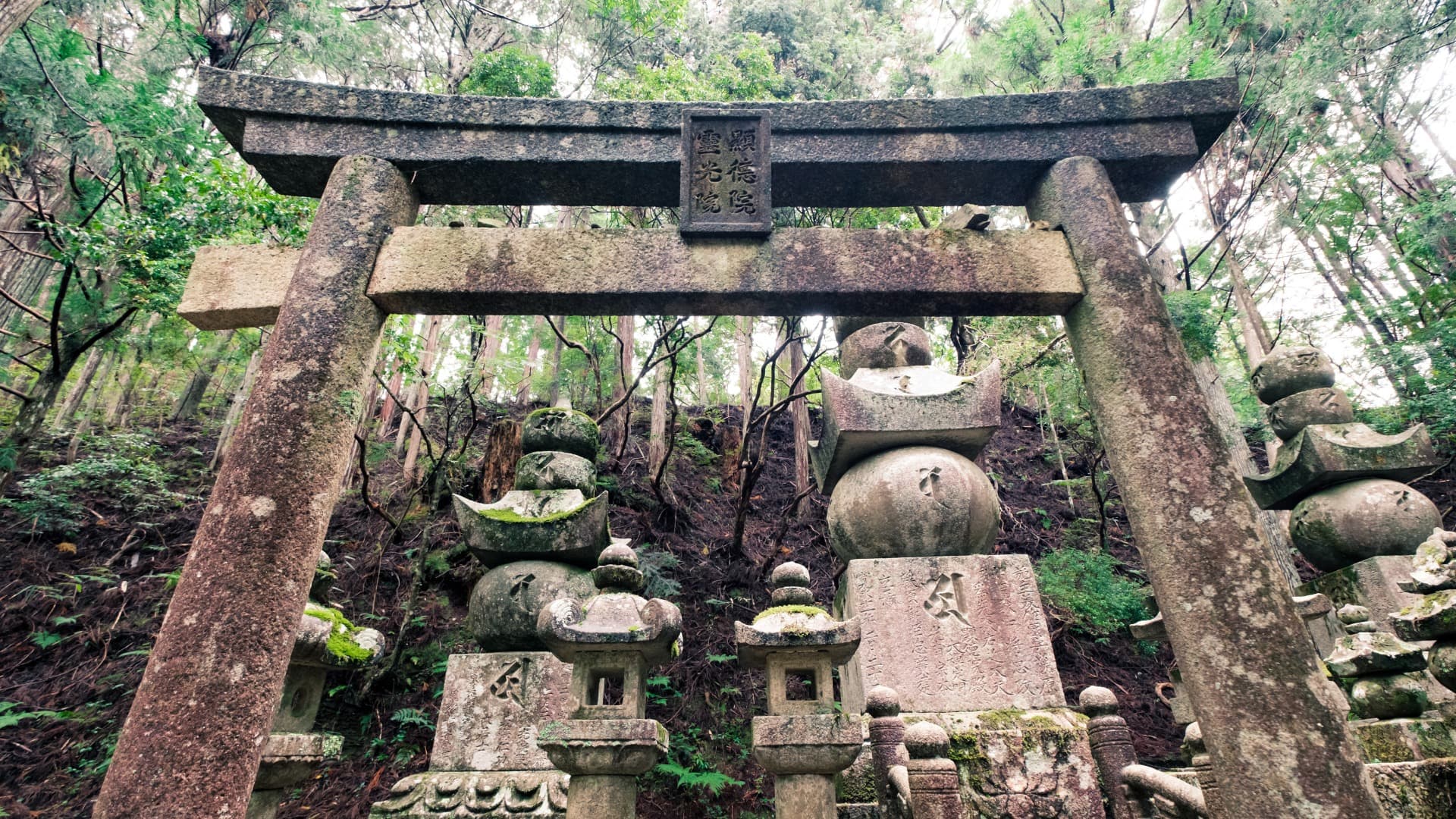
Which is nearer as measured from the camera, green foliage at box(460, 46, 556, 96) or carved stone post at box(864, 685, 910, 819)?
carved stone post at box(864, 685, 910, 819)

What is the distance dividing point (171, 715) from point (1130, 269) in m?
4.54

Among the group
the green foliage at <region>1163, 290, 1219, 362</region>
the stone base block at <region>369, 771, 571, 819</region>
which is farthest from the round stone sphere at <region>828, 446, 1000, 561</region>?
the green foliage at <region>1163, 290, 1219, 362</region>

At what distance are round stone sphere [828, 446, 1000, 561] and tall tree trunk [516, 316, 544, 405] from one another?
9.52m

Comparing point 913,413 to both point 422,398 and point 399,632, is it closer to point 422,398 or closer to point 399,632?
point 399,632

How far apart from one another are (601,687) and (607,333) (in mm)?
6805

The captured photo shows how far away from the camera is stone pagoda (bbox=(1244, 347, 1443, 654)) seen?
4512 millimetres

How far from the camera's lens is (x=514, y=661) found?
166 inches

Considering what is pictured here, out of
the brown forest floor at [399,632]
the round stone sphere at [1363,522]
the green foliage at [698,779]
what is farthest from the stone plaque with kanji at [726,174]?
the brown forest floor at [399,632]

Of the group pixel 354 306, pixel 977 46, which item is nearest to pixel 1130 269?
pixel 354 306

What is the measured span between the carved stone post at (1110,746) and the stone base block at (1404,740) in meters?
0.99

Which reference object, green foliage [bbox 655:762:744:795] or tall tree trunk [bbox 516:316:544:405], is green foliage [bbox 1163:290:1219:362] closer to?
green foliage [bbox 655:762:744:795]

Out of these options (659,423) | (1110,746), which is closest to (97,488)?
(659,423)

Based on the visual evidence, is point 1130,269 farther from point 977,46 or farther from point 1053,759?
point 977,46

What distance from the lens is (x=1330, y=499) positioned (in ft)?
15.8
